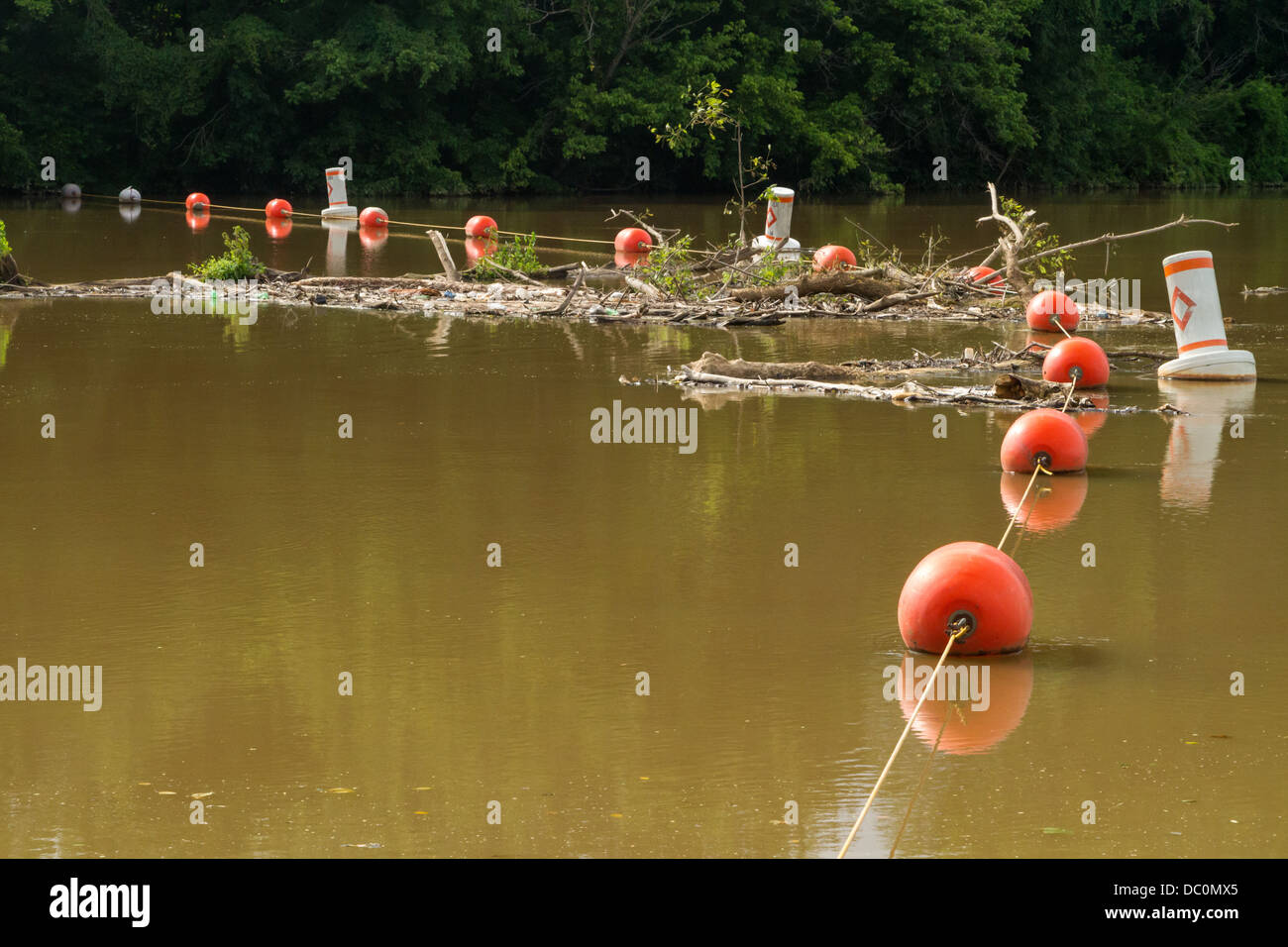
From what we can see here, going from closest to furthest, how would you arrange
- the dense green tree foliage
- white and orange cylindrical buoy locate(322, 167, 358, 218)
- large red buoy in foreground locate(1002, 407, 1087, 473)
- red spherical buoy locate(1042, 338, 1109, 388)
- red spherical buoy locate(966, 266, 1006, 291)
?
1. large red buoy in foreground locate(1002, 407, 1087, 473)
2. red spherical buoy locate(1042, 338, 1109, 388)
3. red spherical buoy locate(966, 266, 1006, 291)
4. white and orange cylindrical buoy locate(322, 167, 358, 218)
5. the dense green tree foliage

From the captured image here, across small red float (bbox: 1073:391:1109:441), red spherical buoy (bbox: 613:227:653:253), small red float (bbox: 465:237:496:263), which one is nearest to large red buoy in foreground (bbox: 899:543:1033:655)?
small red float (bbox: 1073:391:1109:441)

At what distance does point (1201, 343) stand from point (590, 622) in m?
7.96

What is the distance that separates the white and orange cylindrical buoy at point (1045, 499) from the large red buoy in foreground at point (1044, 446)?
0.24 feet

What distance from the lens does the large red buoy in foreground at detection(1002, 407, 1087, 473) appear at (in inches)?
387

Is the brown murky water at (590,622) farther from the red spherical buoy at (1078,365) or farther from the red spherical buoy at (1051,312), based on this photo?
the red spherical buoy at (1051,312)

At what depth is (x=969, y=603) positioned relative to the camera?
21.4 feet

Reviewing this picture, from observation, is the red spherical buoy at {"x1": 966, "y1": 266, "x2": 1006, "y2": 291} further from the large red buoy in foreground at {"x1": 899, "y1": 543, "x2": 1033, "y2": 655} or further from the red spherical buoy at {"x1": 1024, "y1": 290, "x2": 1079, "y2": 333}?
the large red buoy in foreground at {"x1": 899, "y1": 543, "x2": 1033, "y2": 655}

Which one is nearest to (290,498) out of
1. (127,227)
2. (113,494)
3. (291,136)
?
(113,494)

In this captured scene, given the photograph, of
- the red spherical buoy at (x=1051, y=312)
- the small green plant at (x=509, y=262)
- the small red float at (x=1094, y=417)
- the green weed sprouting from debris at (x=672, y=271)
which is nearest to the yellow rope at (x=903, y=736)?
the small red float at (x=1094, y=417)

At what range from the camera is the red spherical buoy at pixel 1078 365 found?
12.7 meters

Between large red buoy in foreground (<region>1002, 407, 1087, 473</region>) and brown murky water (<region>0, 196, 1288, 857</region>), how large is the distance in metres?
0.22

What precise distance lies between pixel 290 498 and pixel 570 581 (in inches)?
90.1

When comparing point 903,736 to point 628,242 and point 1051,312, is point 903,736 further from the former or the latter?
point 628,242

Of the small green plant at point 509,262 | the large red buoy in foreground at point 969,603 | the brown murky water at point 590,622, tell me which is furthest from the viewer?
the small green plant at point 509,262
